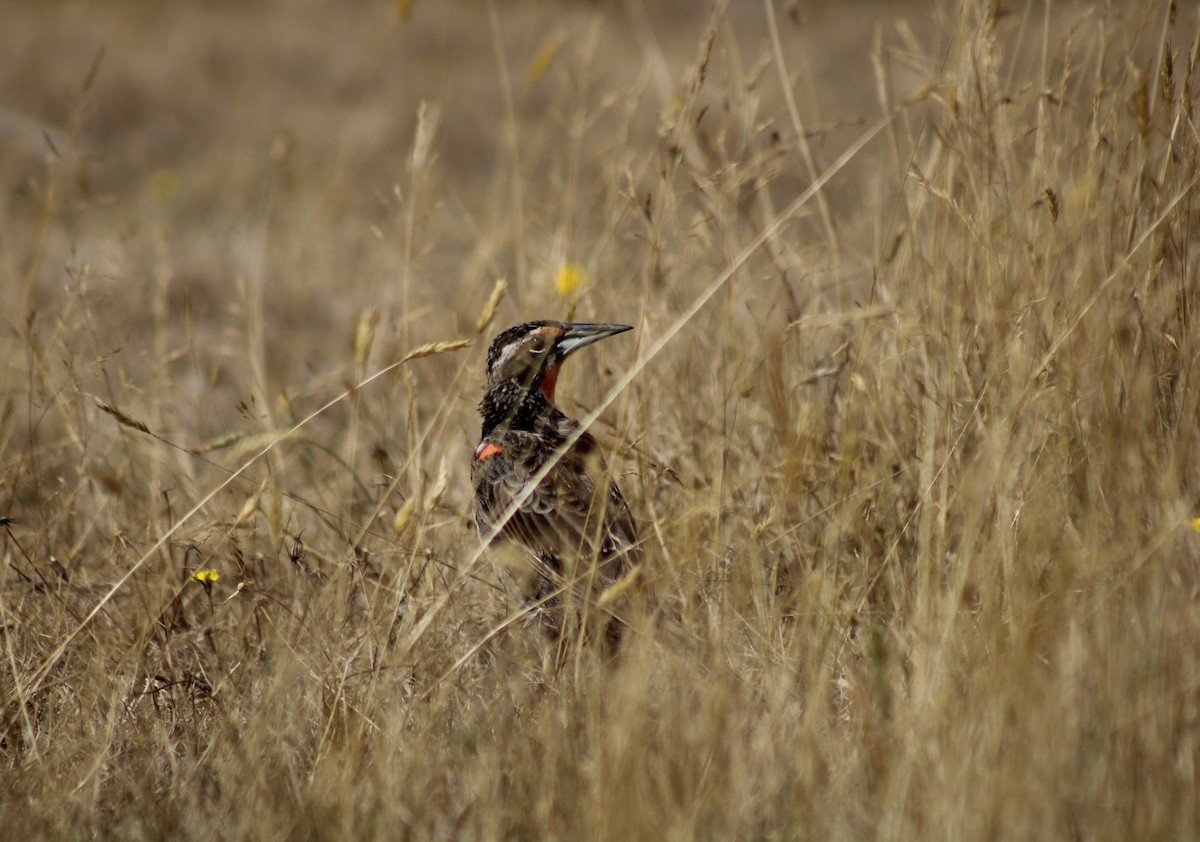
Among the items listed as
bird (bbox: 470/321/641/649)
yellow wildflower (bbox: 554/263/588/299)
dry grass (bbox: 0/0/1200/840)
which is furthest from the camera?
yellow wildflower (bbox: 554/263/588/299)

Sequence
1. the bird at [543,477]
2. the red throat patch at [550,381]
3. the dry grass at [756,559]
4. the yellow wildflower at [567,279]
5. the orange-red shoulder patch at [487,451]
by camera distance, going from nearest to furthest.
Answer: the dry grass at [756,559] → the bird at [543,477] → the orange-red shoulder patch at [487,451] → the red throat patch at [550,381] → the yellow wildflower at [567,279]

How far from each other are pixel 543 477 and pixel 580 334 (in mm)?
494

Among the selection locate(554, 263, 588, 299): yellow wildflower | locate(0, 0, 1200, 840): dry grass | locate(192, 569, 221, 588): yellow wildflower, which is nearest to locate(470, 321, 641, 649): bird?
locate(0, 0, 1200, 840): dry grass

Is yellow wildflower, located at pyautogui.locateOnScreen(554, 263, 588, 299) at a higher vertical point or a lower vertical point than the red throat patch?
higher

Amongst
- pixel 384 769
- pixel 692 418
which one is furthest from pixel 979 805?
pixel 692 418

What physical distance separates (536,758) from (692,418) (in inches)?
64.3

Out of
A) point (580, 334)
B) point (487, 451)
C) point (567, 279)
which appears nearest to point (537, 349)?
point (580, 334)

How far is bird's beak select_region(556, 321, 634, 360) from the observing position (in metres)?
3.50

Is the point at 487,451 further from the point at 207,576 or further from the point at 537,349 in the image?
the point at 207,576

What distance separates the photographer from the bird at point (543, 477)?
3.35 meters

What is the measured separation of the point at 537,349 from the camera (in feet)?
12.3

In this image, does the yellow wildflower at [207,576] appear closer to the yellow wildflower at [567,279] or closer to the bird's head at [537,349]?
the bird's head at [537,349]

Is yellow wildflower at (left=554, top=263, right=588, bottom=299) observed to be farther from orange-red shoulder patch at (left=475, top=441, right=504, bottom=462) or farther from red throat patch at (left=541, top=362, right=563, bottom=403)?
orange-red shoulder patch at (left=475, top=441, right=504, bottom=462)

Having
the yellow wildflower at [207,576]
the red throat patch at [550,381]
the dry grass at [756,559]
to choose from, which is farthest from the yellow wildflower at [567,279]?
the yellow wildflower at [207,576]
